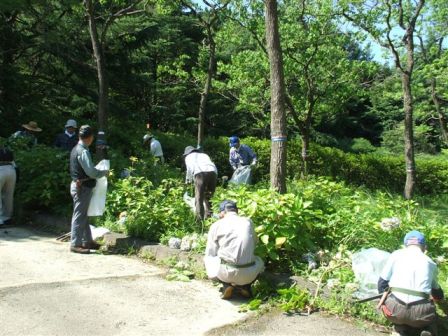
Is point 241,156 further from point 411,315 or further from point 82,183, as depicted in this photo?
point 411,315

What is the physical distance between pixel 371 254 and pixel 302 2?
11.9 m

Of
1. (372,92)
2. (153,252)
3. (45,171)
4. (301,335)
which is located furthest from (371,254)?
(372,92)

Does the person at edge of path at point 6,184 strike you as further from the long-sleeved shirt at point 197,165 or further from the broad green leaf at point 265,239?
the broad green leaf at point 265,239

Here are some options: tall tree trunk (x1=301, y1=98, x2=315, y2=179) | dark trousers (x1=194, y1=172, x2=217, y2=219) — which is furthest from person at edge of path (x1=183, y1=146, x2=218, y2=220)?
tall tree trunk (x1=301, y1=98, x2=315, y2=179)

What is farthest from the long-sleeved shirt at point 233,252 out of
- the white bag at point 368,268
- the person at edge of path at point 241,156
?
the person at edge of path at point 241,156

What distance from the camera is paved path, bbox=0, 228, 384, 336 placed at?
4.55 meters

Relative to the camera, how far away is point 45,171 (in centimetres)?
914

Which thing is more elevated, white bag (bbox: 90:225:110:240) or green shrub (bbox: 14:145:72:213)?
green shrub (bbox: 14:145:72:213)

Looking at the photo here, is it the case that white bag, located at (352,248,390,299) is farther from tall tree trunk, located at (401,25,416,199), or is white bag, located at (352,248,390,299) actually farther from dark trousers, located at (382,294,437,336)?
tall tree trunk, located at (401,25,416,199)

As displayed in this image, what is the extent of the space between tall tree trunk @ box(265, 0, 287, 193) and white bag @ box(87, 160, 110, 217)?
8.26 feet

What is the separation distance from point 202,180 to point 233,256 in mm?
2764

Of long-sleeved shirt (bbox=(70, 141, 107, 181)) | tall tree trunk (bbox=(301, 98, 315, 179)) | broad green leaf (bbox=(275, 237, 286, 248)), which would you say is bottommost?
broad green leaf (bbox=(275, 237, 286, 248))

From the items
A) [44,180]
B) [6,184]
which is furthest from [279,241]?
[6,184]

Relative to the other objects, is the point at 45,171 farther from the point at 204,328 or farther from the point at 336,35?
the point at 336,35
